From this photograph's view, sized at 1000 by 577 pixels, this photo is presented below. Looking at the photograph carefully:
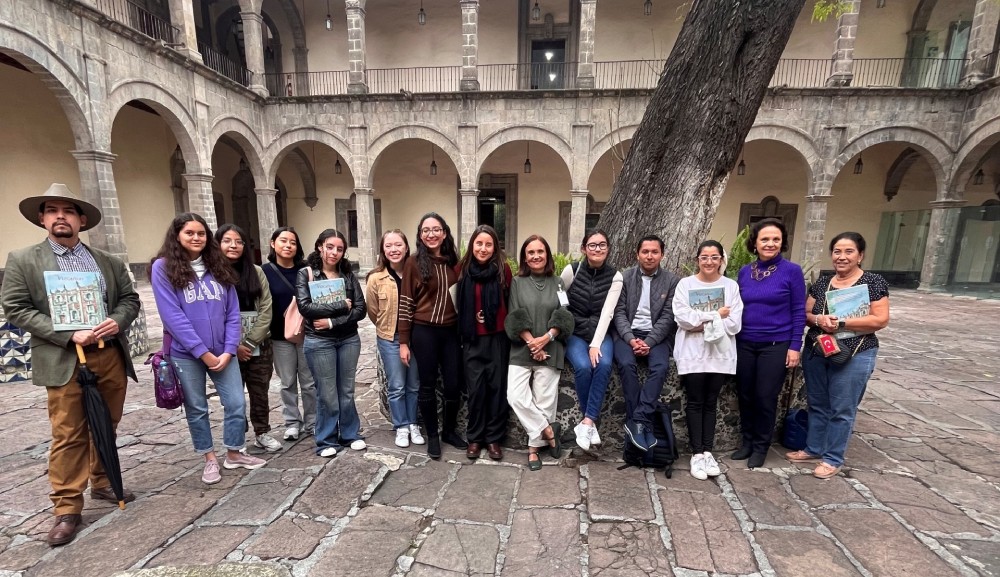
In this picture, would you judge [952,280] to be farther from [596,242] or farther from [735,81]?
[596,242]

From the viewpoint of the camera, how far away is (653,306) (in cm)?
292

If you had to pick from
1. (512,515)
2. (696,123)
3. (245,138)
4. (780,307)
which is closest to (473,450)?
(512,515)

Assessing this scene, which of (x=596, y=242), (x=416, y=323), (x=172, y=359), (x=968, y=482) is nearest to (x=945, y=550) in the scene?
(x=968, y=482)

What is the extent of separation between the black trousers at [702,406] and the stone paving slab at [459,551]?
1.52 metres

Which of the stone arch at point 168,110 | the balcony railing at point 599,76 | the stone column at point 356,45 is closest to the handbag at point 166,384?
the stone arch at point 168,110

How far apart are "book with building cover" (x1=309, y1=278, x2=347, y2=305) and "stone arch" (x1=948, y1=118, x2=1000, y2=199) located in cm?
1610

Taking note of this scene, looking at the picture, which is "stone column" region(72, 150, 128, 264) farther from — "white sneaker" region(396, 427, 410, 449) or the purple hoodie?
"white sneaker" region(396, 427, 410, 449)

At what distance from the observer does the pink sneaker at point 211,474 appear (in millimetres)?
2711

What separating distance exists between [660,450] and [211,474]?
297 cm

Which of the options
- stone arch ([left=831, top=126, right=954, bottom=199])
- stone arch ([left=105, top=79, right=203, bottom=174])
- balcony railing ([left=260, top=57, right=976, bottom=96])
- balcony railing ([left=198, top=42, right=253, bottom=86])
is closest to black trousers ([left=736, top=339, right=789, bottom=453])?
balcony railing ([left=260, top=57, right=976, bottom=96])

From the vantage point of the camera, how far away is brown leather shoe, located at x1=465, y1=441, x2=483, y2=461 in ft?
9.91

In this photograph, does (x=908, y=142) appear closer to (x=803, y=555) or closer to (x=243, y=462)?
(x=803, y=555)

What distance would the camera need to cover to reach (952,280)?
1255 cm

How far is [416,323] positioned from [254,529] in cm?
147
